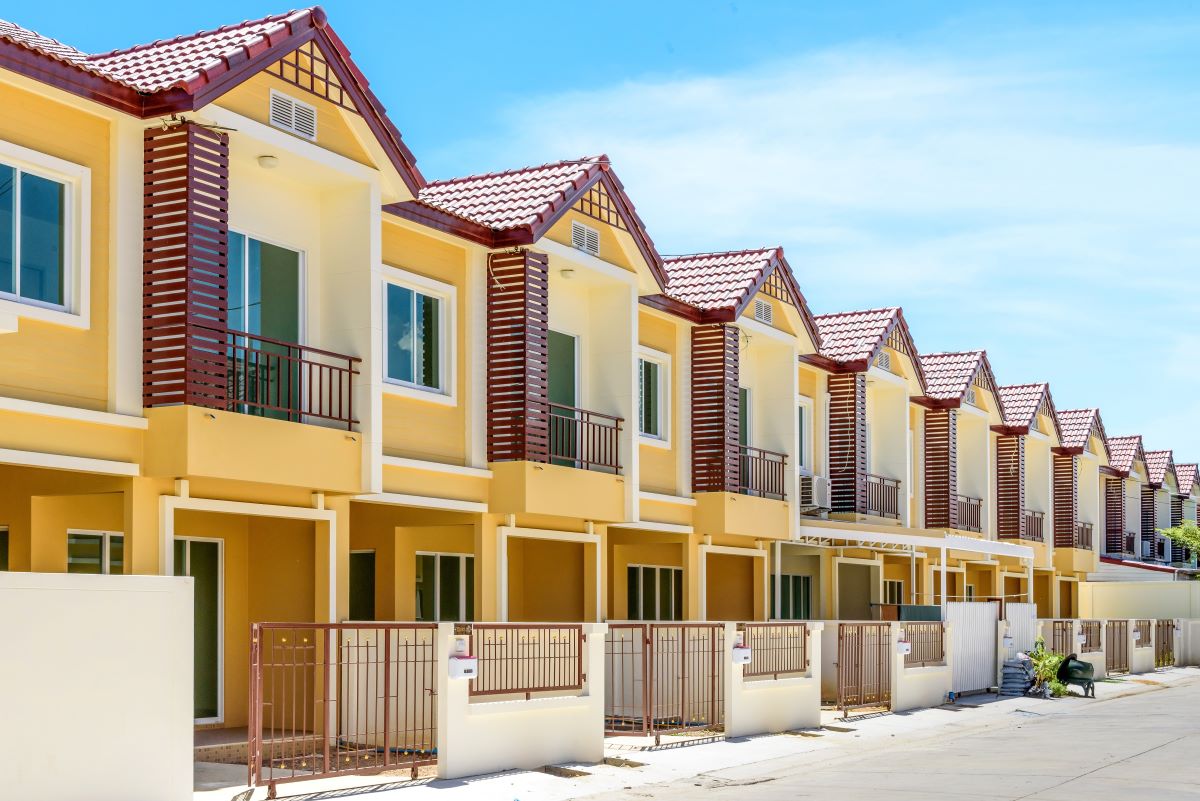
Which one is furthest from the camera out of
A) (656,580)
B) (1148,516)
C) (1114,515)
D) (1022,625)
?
(1148,516)

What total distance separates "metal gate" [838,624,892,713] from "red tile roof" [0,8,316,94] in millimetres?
13250

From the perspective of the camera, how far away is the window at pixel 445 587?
22.8 metres

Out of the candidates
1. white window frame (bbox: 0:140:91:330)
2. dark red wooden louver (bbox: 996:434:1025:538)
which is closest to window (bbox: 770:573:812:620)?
dark red wooden louver (bbox: 996:434:1025:538)

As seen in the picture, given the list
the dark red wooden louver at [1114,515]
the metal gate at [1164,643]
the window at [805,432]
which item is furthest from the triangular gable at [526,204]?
the dark red wooden louver at [1114,515]

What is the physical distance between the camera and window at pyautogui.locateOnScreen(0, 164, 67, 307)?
577 inches

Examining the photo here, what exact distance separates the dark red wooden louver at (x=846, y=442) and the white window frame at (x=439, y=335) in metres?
13.6

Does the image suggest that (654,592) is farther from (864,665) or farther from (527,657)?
(527,657)

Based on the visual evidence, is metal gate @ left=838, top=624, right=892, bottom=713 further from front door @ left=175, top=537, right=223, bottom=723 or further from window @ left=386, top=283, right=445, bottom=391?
front door @ left=175, top=537, right=223, bottom=723

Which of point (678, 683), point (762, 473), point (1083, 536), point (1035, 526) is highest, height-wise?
point (762, 473)

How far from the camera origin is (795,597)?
33.0 meters

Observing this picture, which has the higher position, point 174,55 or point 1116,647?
point 174,55

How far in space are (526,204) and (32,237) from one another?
813 centimetres

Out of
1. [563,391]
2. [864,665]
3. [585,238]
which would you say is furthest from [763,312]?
[864,665]

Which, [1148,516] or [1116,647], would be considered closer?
[1116,647]
